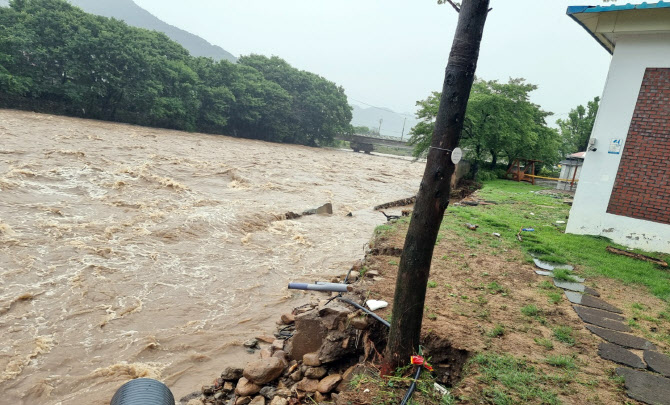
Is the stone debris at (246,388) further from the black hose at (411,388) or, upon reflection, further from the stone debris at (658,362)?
the stone debris at (658,362)

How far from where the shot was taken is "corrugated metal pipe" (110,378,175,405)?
3075 mm

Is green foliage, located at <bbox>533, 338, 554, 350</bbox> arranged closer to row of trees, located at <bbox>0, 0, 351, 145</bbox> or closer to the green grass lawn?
the green grass lawn

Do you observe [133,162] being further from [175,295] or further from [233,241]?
[175,295]

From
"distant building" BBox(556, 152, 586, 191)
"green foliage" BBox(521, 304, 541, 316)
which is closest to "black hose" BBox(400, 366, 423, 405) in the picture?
"green foliage" BBox(521, 304, 541, 316)

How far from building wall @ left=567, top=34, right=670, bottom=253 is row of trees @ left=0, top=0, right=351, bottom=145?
96.0 ft

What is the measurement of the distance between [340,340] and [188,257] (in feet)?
20.2

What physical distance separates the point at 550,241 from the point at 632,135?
2.74 m

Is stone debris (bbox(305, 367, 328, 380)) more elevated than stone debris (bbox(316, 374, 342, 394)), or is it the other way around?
stone debris (bbox(316, 374, 342, 394))

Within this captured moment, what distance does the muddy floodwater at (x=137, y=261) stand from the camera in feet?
16.6

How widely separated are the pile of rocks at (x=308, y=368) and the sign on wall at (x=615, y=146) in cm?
712

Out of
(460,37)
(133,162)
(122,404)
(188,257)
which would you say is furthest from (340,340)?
(133,162)

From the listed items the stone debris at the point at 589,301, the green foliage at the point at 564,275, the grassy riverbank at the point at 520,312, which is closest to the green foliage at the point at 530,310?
the grassy riverbank at the point at 520,312

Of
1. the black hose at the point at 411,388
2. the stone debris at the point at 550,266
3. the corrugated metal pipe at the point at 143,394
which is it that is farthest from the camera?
the stone debris at the point at 550,266

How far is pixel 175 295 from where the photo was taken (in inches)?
277
